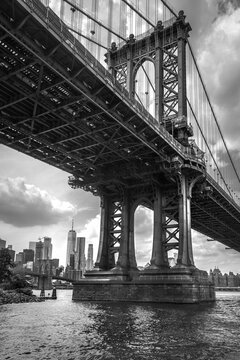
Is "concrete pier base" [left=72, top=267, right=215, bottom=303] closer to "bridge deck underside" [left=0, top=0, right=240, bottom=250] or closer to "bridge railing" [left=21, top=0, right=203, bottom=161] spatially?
"bridge deck underside" [left=0, top=0, right=240, bottom=250]

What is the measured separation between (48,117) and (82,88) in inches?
327

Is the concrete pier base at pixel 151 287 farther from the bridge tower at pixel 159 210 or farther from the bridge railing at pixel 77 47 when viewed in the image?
the bridge railing at pixel 77 47

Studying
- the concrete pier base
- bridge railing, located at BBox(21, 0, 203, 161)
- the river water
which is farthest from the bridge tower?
the river water

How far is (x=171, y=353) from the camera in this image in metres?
13.2

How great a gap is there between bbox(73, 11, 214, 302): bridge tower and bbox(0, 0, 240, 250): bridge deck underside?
63.8 inches

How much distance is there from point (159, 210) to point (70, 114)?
66.4 ft

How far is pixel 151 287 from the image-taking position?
148 feet

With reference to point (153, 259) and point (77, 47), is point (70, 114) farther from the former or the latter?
point (153, 259)

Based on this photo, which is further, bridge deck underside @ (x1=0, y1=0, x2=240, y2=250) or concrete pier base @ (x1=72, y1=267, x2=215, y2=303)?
concrete pier base @ (x1=72, y1=267, x2=215, y2=303)

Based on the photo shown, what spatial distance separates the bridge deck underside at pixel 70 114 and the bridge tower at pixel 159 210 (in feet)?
5.31

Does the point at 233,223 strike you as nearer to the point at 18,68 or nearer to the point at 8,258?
the point at 8,258

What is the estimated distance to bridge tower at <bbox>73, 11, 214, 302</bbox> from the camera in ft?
150

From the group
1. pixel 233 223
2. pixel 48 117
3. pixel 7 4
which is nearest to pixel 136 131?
pixel 48 117

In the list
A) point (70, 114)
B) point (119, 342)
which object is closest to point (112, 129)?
point (70, 114)
